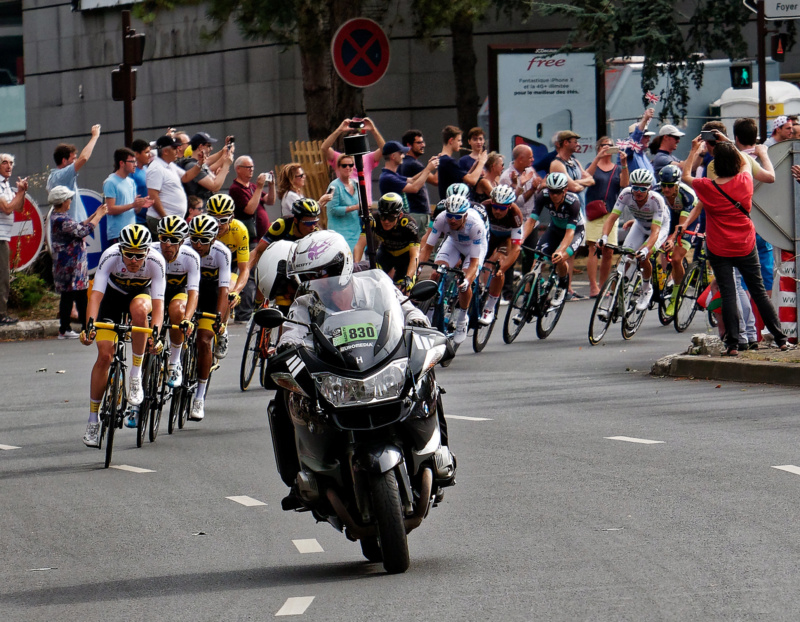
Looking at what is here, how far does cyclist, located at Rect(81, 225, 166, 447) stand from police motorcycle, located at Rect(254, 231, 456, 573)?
4176 mm

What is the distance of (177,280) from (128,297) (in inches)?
31.3

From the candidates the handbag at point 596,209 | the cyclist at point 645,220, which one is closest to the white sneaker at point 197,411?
the cyclist at point 645,220

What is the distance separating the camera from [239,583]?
7.04 meters

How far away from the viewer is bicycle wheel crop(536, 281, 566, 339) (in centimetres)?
1778

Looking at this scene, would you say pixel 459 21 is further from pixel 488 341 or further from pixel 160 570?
pixel 160 570

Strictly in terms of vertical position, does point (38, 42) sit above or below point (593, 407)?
above

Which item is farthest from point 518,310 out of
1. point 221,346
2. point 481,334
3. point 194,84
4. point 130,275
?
point 194,84

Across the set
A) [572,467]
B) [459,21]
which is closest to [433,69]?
[459,21]

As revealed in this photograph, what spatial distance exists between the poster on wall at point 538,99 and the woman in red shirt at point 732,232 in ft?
36.5

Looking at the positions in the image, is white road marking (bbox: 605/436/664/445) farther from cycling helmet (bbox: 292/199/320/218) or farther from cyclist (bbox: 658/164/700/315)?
cyclist (bbox: 658/164/700/315)

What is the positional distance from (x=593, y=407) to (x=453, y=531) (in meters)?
4.72

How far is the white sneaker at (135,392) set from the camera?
11.3 metres

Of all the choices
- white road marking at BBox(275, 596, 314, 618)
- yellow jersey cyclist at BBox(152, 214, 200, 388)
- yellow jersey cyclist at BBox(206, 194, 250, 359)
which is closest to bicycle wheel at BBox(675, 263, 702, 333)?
yellow jersey cyclist at BBox(206, 194, 250, 359)

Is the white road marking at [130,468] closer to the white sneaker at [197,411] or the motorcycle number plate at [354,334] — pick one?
the white sneaker at [197,411]
